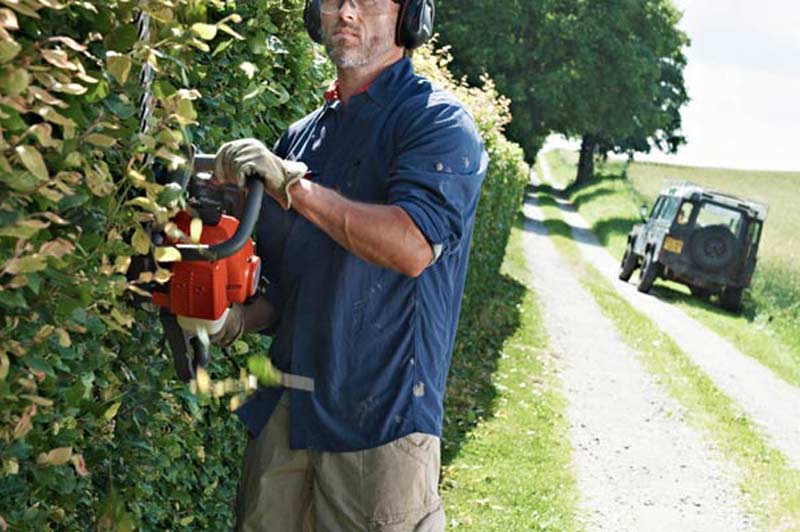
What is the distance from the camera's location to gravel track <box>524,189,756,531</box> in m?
8.02

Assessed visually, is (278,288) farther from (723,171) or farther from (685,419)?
(723,171)

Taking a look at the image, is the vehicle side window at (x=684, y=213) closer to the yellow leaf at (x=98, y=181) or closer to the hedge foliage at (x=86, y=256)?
the hedge foliage at (x=86, y=256)

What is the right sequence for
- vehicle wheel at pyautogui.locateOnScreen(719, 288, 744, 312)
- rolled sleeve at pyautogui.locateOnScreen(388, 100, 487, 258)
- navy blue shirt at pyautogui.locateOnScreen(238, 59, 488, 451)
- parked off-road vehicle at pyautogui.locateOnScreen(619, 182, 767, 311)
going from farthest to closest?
vehicle wheel at pyautogui.locateOnScreen(719, 288, 744, 312)
parked off-road vehicle at pyautogui.locateOnScreen(619, 182, 767, 311)
navy blue shirt at pyautogui.locateOnScreen(238, 59, 488, 451)
rolled sleeve at pyautogui.locateOnScreen(388, 100, 487, 258)

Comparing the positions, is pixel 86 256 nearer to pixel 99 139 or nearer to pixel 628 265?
pixel 99 139

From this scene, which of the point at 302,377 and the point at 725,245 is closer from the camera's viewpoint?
the point at 302,377

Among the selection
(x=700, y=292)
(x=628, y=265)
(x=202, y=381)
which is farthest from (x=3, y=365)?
(x=628, y=265)

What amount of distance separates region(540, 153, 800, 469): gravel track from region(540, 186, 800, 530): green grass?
0.28 meters

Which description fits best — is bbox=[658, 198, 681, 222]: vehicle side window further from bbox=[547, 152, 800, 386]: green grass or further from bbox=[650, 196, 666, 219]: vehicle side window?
bbox=[547, 152, 800, 386]: green grass

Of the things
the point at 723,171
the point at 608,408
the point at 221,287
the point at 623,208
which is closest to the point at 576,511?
the point at 608,408

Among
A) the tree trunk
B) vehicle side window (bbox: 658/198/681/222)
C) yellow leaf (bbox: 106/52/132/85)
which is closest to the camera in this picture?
yellow leaf (bbox: 106/52/132/85)

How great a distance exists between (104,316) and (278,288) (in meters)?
0.87

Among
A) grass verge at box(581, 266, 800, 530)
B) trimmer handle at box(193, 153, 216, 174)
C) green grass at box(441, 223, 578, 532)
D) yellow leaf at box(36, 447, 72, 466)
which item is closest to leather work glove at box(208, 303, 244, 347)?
trimmer handle at box(193, 153, 216, 174)

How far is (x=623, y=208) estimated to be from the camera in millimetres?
44156

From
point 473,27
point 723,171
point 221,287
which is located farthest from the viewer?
point 723,171
